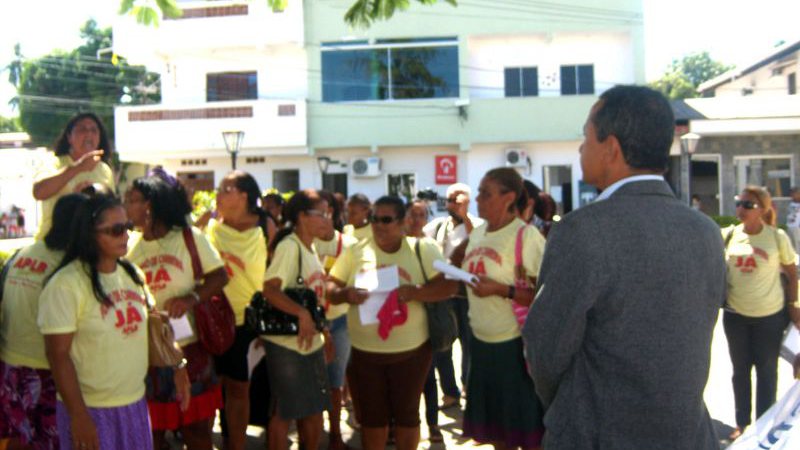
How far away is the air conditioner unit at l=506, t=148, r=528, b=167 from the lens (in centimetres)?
2533

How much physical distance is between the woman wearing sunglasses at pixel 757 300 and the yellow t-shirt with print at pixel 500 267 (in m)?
2.26

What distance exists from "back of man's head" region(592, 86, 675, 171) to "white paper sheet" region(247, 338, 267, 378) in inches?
133

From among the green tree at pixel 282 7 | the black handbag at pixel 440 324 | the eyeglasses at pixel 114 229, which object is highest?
the green tree at pixel 282 7

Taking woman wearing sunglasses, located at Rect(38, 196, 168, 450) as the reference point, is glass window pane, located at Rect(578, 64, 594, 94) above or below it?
above

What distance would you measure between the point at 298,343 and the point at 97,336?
1.54 m

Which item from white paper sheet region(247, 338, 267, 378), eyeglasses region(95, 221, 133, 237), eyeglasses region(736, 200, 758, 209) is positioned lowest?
white paper sheet region(247, 338, 267, 378)

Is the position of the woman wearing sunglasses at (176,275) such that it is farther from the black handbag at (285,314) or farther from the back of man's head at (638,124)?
the back of man's head at (638,124)

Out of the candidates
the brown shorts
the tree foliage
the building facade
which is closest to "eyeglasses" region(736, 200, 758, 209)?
the brown shorts

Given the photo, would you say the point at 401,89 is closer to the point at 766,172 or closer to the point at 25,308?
the point at 766,172

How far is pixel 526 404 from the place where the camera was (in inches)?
192

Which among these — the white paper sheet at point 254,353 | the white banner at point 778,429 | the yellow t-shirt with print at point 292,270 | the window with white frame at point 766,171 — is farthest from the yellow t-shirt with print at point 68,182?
the window with white frame at point 766,171

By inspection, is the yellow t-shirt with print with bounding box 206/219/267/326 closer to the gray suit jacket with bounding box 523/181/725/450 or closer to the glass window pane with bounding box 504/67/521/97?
the gray suit jacket with bounding box 523/181/725/450

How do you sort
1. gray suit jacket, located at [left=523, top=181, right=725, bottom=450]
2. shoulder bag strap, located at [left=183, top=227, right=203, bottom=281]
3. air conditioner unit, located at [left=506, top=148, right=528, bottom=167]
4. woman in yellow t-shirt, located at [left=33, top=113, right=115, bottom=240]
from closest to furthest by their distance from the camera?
gray suit jacket, located at [left=523, top=181, right=725, bottom=450], woman in yellow t-shirt, located at [left=33, top=113, right=115, bottom=240], shoulder bag strap, located at [left=183, top=227, right=203, bottom=281], air conditioner unit, located at [left=506, top=148, right=528, bottom=167]

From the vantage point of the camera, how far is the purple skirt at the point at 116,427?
3691 mm
